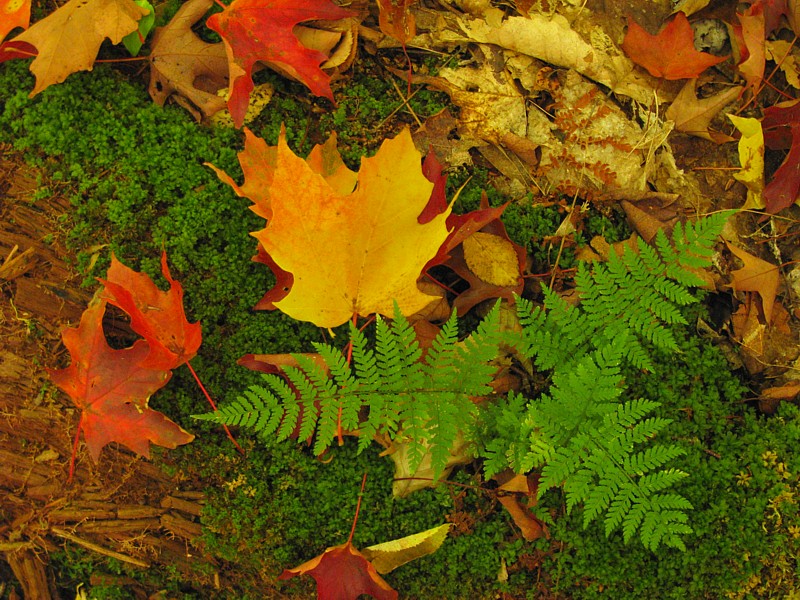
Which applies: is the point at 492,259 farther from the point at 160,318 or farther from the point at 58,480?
the point at 58,480

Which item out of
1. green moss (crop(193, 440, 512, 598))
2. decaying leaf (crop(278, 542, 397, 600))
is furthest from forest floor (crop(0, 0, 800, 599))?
decaying leaf (crop(278, 542, 397, 600))

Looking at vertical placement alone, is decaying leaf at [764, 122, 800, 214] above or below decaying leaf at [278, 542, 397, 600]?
above

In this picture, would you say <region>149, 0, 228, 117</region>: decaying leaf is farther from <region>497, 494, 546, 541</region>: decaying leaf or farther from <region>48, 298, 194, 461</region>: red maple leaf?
<region>497, 494, 546, 541</region>: decaying leaf

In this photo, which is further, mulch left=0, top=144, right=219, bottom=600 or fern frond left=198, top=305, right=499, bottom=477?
mulch left=0, top=144, right=219, bottom=600

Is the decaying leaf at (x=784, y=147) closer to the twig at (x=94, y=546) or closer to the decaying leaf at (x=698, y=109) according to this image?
Result: the decaying leaf at (x=698, y=109)

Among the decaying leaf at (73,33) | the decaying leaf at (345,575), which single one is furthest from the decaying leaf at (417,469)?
the decaying leaf at (73,33)

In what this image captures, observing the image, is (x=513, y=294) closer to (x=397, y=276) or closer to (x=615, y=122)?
(x=397, y=276)
